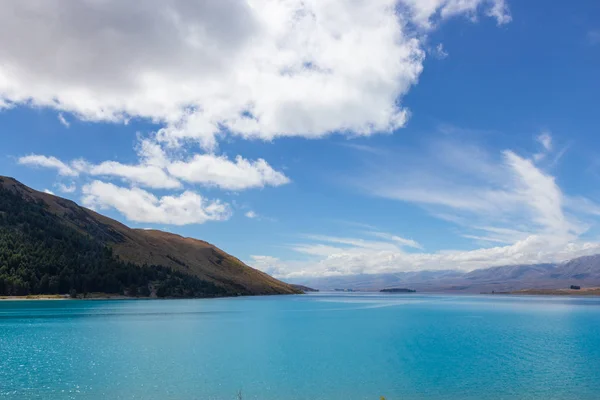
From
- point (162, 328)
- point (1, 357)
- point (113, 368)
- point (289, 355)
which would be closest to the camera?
point (113, 368)

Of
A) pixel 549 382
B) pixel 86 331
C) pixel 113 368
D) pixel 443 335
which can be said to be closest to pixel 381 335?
pixel 443 335

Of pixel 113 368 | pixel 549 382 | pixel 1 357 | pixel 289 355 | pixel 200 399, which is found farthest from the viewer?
pixel 289 355

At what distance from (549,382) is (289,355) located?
32142 mm

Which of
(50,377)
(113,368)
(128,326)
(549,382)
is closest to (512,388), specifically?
(549,382)

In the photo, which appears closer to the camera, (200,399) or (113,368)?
(200,399)

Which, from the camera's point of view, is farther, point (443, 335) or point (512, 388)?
point (443, 335)

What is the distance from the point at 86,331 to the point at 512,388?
257 ft

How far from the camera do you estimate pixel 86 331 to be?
8931 cm

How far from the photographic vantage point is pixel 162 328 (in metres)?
97.7

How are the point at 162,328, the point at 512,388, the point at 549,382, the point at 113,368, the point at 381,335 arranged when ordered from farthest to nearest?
the point at 162,328 < the point at 381,335 < the point at 113,368 < the point at 549,382 < the point at 512,388

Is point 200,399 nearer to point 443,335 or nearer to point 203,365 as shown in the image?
point 203,365

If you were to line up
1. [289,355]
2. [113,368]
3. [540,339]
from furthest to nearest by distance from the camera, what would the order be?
[540,339], [289,355], [113,368]

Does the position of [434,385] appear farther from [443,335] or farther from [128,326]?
[128,326]

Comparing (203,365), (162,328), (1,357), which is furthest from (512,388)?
(162,328)
